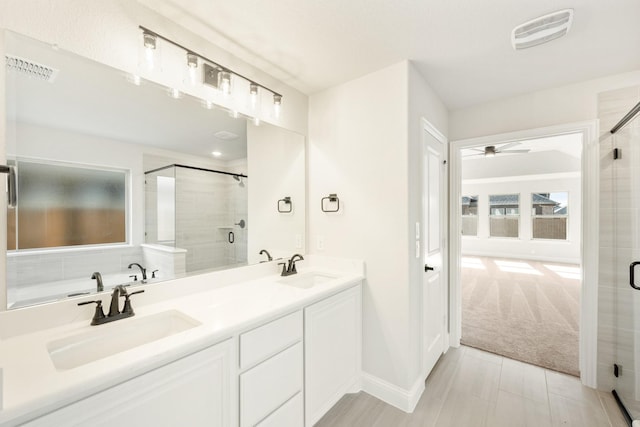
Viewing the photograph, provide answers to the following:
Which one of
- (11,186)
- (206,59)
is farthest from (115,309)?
(206,59)

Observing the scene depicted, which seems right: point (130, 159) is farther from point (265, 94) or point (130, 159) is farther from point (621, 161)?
point (621, 161)

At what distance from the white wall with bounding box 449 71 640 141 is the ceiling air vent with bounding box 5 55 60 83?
3160 millimetres

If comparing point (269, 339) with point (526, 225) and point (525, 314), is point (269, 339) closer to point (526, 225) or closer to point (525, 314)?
point (525, 314)

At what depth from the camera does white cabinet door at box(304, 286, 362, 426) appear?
165 centimetres

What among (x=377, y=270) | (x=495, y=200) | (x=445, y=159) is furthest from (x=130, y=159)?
(x=495, y=200)

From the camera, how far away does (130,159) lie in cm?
147

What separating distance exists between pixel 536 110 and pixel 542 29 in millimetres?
1081

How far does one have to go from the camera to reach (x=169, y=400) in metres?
1.01

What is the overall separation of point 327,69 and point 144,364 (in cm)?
212

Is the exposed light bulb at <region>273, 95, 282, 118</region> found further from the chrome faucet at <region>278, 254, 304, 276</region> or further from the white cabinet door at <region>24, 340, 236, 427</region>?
the white cabinet door at <region>24, 340, 236, 427</region>

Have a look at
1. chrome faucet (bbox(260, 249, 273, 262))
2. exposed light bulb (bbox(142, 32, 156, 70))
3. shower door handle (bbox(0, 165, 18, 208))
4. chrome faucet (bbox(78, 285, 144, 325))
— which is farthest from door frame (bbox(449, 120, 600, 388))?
shower door handle (bbox(0, 165, 18, 208))

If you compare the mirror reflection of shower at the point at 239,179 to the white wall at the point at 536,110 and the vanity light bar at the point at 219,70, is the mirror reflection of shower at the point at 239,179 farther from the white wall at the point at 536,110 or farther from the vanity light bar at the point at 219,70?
the white wall at the point at 536,110

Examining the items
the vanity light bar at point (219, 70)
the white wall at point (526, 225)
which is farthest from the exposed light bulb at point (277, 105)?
the white wall at point (526, 225)

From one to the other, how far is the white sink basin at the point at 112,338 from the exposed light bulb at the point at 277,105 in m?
1.60
